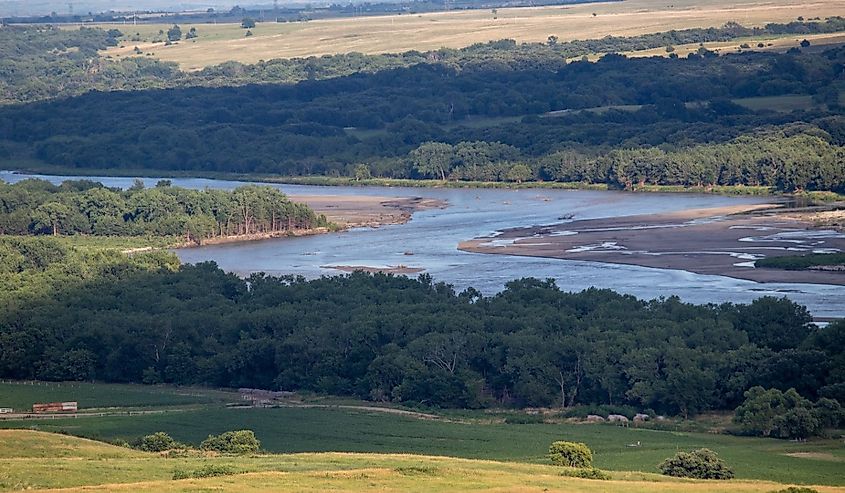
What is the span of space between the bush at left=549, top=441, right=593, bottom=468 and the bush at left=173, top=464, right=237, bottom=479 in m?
7.75

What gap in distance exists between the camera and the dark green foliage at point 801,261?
71938 millimetres

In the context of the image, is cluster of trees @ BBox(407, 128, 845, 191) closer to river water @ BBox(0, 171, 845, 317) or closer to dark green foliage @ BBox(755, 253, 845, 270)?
river water @ BBox(0, 171, 845, 317)

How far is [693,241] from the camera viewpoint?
81.4 m

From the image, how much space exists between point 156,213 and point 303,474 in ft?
215

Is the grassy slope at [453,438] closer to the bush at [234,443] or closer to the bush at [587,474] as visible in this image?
the bush at [234,443]

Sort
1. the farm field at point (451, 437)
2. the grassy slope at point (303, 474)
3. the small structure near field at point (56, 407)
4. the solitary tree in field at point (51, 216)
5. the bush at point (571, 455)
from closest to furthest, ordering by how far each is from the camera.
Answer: the grassy slope at point (303, 474) < the bush at point (571, 455) < the farm field at point (451, 437) < the small structure near field at point (56, 407) < the solitary tree in field at point (51, 216)

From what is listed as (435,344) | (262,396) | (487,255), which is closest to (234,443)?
(262,396)

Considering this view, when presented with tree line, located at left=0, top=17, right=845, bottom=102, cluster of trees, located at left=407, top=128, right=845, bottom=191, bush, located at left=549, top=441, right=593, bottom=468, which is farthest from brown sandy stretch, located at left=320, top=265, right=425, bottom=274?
tree line, located at left=0, top=17, right=845, bottom=102

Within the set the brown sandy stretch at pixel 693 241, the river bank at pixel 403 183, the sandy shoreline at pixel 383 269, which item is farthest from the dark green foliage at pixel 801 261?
the river bank at pixel 403 183

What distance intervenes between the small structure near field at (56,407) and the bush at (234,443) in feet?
31.2

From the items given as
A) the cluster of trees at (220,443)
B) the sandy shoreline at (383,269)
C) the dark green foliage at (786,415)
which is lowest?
the sandy shoreline at (383,269)

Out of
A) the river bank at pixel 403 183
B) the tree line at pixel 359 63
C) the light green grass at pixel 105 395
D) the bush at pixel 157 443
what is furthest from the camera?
the tree line at pixel 359 63

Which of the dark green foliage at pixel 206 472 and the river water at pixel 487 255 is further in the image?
the river water at pixel 487 255

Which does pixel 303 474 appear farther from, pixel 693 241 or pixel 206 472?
pixel 693 241
